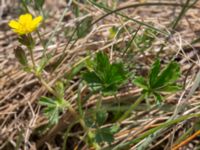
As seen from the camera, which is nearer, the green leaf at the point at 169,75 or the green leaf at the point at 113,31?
the green leaf at the point at 169,75

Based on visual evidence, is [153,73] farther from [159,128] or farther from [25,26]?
[25,26]

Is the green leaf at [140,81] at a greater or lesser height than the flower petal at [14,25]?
lesser

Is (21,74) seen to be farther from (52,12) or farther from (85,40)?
(52,12)

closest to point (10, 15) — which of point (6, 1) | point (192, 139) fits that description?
point (6, 1)

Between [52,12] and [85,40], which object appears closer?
[85,40]

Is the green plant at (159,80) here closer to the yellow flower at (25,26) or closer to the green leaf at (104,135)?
the green leaf at (104,135)

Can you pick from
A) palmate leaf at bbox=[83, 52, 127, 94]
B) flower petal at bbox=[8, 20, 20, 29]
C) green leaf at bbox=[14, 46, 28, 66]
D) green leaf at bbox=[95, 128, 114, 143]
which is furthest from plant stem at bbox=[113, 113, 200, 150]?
flower petal at bbox=[8, 20, 20, 29]

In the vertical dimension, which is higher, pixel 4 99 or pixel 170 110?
pixel 4 99

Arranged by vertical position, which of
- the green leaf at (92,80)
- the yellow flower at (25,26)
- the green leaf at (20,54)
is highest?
the yellow flower at (25,26)

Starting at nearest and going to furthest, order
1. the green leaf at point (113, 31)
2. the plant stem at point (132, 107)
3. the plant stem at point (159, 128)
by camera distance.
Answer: the plant stem at point (159, 128)
the plant stem at point (132, 107)
the green leaf at point (113, 31)

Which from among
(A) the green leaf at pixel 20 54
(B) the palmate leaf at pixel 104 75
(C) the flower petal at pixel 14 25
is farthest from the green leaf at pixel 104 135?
(C) the flower petal at pixel 14 25

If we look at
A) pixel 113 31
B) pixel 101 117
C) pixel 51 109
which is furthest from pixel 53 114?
pixel 113 31
